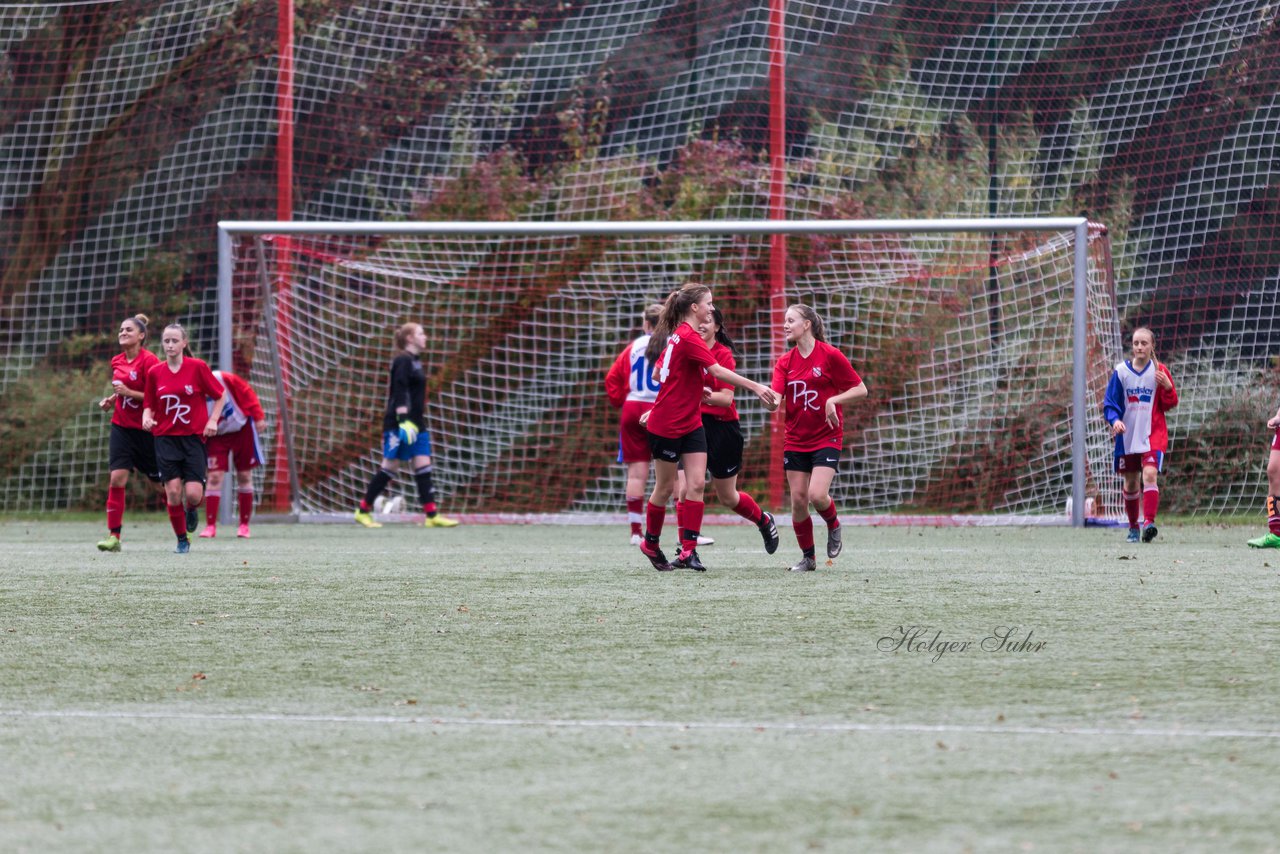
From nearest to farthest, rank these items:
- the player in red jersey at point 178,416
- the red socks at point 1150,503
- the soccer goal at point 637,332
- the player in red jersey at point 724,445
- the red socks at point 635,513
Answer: the player in red jersey at point 724,445 → the player in red jersey at point 178,416 → the red socks at point 1150,503 → the red socks at point 635,513 → the soccer goal at point 637,332

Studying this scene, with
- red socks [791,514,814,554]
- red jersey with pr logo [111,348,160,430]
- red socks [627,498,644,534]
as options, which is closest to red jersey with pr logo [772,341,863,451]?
red socks [791,514,814,554]

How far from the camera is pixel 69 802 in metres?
3.62

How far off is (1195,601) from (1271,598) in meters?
0.39

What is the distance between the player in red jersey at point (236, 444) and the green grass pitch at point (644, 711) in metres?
3.89

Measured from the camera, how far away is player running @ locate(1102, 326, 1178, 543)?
1147cm

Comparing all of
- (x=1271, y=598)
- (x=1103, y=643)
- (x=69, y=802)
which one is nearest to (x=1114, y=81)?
(x=1271, y=598)

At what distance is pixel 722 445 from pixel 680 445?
937 millimetres

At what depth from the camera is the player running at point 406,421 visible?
1403 centimetres

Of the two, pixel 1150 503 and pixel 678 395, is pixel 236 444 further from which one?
pixel 1150 503

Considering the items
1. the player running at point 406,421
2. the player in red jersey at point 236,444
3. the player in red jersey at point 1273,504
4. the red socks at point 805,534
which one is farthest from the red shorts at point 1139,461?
the player in red jersey at point 236,444

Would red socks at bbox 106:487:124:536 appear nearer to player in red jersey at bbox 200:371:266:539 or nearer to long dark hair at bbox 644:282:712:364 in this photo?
player in red jersey at bbox 200:371:266:539

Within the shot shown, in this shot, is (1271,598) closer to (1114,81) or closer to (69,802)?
(69,802)

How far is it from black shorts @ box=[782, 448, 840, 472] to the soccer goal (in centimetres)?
504

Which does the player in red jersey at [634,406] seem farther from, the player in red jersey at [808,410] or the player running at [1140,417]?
the player running at [1140,417]
